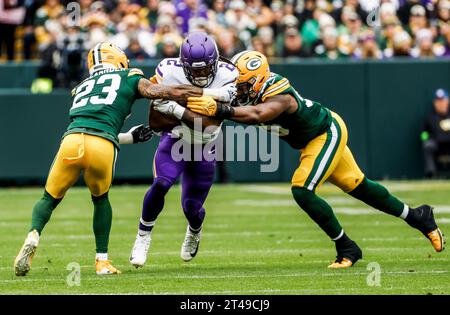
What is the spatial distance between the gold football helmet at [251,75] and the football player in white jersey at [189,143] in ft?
0.22

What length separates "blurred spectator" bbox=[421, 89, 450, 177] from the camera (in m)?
17.1

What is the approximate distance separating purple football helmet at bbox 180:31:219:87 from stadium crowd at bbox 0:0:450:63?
8452mm

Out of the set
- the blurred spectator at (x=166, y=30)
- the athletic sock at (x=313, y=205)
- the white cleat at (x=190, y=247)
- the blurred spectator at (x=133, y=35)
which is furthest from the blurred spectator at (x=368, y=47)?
the athletic sock at (x=313, y=205)

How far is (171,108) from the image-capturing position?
7.93 meters

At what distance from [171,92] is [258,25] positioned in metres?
9.55

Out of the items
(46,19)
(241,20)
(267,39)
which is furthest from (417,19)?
(46,19)

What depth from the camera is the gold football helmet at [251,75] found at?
27.0ft

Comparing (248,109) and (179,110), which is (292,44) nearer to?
(248,109)

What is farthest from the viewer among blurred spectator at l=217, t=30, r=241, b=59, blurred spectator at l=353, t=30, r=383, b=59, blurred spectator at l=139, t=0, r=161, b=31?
blurred spectator at l=139, t=0, r=161, b=31

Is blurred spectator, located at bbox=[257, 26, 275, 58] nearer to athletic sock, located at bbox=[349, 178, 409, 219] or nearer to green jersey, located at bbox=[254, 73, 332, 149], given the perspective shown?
green jersey, located at bbox=[254, 73, 332, 149]

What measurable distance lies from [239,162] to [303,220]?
16.5 feet

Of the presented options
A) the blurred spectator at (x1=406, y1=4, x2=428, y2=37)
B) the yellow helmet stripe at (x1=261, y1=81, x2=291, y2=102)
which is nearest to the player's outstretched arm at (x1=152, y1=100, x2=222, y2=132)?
the yellow helmet stripe at (x1=261, y1=81, x2=291, y2=102)

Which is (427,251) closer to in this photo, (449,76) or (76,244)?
(76,244)
